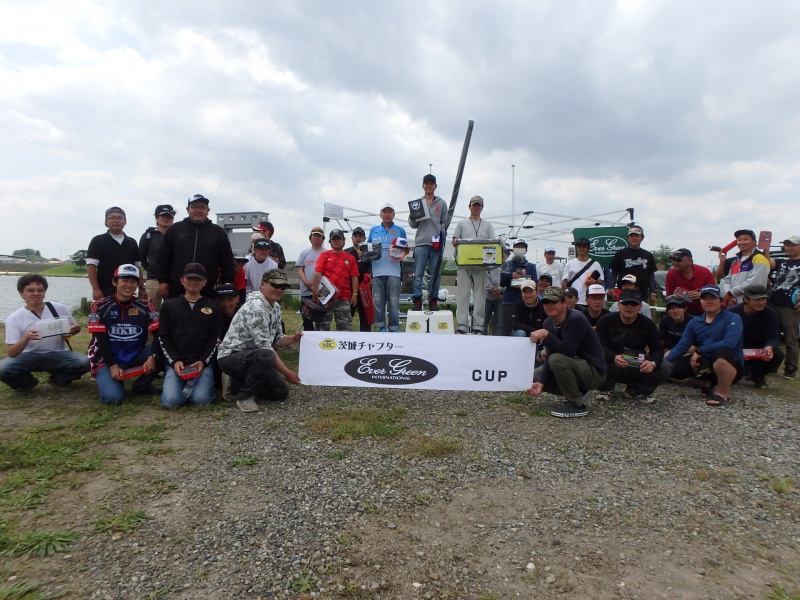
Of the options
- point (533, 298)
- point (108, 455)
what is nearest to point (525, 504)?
point (108, 455)

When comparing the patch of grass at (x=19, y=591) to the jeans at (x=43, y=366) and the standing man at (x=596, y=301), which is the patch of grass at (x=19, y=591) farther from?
the standing man at (x=596, y=301)

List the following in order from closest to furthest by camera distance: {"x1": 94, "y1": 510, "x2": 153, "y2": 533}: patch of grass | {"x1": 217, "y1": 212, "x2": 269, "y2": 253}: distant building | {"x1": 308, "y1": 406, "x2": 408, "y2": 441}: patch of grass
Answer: {"x1": 94, "y1": 510, "x2": 153, "y2": 533}: patch of grass → {"x1": 308, "y1": 406, "x2": 408, "y2": 441}: patch of grass → {"x1": 217, "y1": 212, "x2": 269, "y2": 253}: distant building

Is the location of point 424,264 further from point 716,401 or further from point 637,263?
point 716,401

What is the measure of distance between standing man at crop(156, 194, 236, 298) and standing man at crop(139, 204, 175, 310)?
21.9 inches

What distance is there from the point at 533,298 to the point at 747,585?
4395mm

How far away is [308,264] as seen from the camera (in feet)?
23.2

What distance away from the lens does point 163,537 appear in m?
2.42

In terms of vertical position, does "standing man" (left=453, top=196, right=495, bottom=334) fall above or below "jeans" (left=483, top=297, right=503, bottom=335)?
above

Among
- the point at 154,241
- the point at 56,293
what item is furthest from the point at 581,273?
the point at 56,293

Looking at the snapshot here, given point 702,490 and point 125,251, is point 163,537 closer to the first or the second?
point 702,490

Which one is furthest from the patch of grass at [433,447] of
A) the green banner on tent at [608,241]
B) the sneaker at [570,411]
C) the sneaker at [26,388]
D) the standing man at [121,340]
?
the green banner on tent at [608,241]

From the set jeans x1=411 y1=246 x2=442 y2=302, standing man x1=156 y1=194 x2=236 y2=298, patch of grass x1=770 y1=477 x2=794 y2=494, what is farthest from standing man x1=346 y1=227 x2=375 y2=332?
patch of grass x1=770 y1=477 x2=794 y2=494

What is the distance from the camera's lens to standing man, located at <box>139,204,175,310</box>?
19.3ft

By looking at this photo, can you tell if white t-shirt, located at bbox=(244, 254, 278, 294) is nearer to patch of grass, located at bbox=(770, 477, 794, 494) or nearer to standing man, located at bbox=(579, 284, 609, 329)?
standing man, located at bbox=(579, 284, 609, 329)
